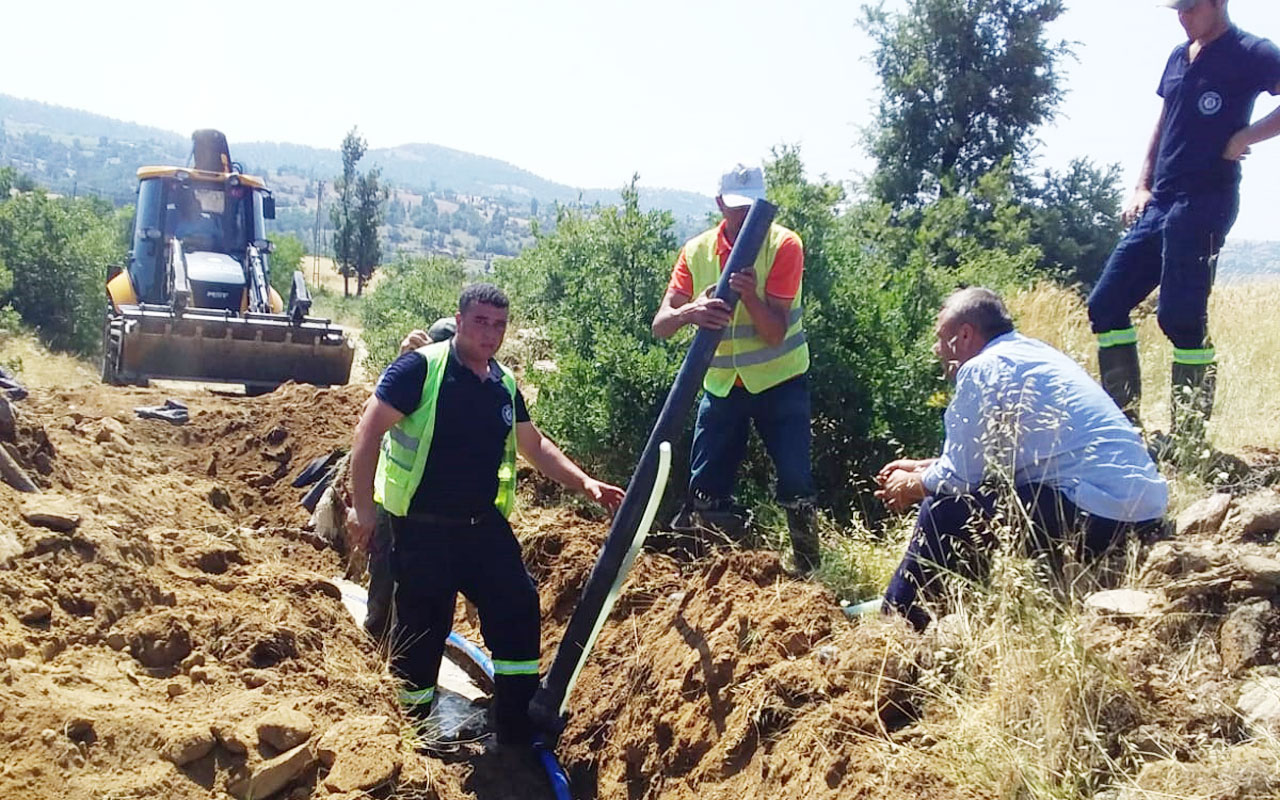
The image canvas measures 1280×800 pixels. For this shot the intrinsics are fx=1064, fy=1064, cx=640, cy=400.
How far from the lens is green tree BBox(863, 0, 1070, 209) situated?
2145 centimetres

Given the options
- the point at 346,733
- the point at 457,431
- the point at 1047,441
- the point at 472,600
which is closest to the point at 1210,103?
the point at 1047,441

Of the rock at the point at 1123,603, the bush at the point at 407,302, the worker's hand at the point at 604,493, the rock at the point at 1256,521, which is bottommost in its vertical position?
the bush at the point at 407,302

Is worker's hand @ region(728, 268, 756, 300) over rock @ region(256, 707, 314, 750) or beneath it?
over

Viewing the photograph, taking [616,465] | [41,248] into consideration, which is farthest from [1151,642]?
[41,248]

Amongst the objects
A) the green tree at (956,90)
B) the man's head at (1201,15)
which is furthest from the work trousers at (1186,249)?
the green tree at (956,90)

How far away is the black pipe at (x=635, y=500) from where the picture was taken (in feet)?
15.0

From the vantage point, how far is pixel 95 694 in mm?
3477

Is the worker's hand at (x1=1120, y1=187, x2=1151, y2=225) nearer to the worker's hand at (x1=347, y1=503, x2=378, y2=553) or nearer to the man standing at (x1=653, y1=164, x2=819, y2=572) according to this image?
the man standing at (x1=653, y1=164, x2=819, y2=572)

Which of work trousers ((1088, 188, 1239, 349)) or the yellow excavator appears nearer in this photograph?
work trousers ((1088, 188, 1239, 349))

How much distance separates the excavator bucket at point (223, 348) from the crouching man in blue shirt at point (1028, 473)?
389 inches

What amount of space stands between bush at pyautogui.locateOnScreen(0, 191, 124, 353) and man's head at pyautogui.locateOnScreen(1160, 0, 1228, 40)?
26936 mm

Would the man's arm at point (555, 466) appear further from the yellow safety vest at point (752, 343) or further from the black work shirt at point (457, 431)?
the yellow safety vest at point (752, 343)

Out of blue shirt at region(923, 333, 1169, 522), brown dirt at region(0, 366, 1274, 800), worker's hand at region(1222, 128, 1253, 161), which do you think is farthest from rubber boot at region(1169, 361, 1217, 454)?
brown dirt at region(0, 366, 1274, 800)

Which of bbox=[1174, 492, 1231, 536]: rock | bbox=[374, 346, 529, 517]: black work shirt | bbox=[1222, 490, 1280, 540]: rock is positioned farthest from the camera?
bbox=[374, 346, 529, 517]: black work shirt
